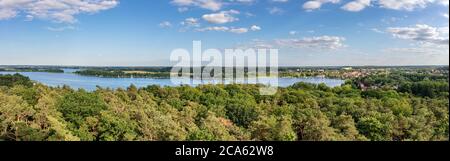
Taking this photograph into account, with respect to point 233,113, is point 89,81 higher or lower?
higher

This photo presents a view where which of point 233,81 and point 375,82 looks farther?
point 233,81

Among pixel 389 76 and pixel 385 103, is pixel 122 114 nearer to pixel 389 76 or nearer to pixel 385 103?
pixel 385 103

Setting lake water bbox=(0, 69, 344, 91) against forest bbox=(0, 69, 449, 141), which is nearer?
forest bbox=(0, 69, 449, 141)

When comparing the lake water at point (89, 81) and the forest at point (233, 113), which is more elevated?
the lake water at point (89, 81)

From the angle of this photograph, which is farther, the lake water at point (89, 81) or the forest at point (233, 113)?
the lake water at point (89, 81)

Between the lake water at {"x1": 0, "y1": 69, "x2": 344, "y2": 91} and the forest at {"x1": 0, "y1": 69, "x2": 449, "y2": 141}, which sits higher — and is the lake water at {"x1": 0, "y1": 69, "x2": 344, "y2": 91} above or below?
above

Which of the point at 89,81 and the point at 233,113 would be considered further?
the point at 89,81

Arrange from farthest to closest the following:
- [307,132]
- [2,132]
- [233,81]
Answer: [233,81]
[307,132]
[2,132]

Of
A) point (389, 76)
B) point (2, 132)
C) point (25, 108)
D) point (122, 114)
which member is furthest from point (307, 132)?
point (389, 76)
